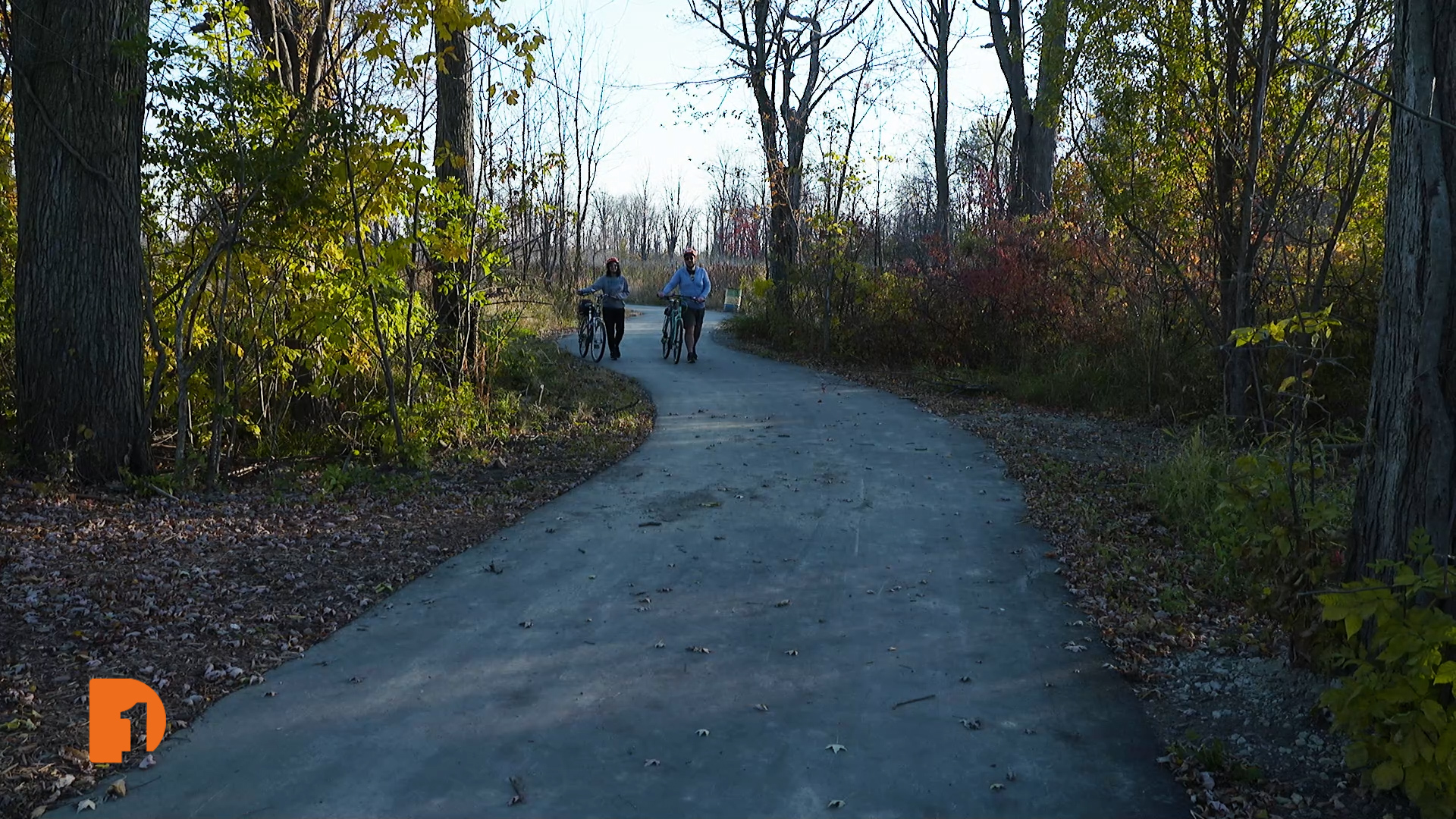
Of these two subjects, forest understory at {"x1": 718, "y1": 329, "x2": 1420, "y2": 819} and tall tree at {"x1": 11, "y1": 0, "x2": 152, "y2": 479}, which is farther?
tall tree at {"x1": 11, "y1": 0, "x2": 152, "y2": 479}

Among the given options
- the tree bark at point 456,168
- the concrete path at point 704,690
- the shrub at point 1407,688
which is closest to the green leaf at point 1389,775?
the shrub at point 1407,688

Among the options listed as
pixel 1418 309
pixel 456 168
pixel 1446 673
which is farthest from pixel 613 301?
pixel 1446 673

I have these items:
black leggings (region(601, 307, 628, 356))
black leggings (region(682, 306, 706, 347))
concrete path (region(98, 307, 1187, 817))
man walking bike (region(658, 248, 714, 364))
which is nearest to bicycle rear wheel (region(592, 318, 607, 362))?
black leggings (region(601, 307, 628, 356))

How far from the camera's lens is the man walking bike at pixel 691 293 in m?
17.2

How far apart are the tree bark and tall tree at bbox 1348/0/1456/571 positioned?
8.21m

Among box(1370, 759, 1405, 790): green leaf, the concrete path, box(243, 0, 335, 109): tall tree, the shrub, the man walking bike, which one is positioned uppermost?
box(243, 0, 335, 109): tall tree

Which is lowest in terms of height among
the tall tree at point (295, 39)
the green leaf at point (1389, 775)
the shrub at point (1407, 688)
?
the green leaf at point (1389, 775)

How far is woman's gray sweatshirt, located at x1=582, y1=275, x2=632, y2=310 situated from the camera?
17.3m

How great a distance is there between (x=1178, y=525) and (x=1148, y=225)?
5.02 metres

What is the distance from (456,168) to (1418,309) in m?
8.83

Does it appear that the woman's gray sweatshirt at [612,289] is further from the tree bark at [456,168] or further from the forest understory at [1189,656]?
the forest understory at [1189,656]

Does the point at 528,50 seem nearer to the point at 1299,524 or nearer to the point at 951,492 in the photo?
the point at 951,492

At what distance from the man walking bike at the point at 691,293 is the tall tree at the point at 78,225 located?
9847 mm

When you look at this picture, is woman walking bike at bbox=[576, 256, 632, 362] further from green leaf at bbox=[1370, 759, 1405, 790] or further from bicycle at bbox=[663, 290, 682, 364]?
green leaf at bbox=[1370, 759, 1405, 790]
